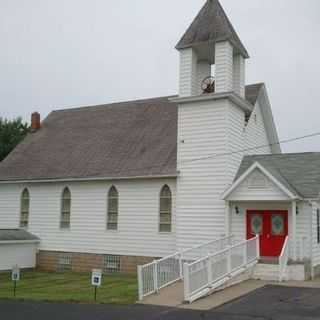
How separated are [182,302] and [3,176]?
16660 mm

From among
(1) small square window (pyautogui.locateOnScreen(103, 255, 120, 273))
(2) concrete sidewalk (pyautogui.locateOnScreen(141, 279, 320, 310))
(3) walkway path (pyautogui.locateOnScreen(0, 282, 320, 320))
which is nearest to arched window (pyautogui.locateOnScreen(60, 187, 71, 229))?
(1) small square window (pyautogui.locateOnScreen(103, 255, 120, 273))

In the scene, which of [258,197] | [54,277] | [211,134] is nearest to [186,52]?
[211,134]

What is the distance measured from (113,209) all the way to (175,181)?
3.80m

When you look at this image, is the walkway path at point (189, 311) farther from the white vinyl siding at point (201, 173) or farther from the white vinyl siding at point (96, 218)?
the white vinyl siding at point (96, 218)

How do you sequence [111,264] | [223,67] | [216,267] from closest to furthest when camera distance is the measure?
[216,267] < [223,67] < [111,264]

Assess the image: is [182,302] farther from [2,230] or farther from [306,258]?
[2,230]

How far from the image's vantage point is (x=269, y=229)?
22.0 m

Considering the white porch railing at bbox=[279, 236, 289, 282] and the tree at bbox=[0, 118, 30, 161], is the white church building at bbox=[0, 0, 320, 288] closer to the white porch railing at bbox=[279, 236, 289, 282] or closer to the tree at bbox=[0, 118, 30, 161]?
the white porch railing at bbox=[279, 236, 289, 282]

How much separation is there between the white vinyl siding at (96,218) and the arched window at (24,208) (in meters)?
0.27

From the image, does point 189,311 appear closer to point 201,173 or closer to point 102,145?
point 201,173

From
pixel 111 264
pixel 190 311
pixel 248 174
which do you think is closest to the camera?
pixel 190 311

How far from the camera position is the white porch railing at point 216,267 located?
1608 cm

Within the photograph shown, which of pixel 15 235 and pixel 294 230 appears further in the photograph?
pixel 15 235

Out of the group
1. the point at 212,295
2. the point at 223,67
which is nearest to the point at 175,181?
the point at 223,67
